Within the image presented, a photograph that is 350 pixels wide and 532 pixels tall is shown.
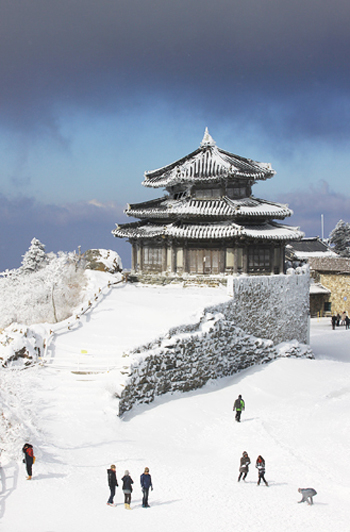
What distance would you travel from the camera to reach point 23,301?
86.2 ft

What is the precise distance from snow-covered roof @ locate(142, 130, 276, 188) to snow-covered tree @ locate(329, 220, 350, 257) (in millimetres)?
32936

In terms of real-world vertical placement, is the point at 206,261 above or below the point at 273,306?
above

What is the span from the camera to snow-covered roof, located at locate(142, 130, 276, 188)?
83.7ft

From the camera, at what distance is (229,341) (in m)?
21.4

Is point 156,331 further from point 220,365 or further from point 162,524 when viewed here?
point 162,524

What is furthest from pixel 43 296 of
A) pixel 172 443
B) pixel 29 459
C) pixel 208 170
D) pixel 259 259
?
pixel 29 459

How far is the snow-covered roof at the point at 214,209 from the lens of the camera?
986 inches

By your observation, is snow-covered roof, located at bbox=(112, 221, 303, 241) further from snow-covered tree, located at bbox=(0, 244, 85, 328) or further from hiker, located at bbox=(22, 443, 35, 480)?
hiker, located at bbox=(22, 443, 35, 480)

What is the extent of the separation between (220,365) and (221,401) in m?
2.97

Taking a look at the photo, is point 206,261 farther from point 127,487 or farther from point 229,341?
point 127,487

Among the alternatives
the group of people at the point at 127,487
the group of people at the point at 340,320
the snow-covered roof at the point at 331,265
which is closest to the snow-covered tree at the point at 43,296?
the group of people at the point at 127,487

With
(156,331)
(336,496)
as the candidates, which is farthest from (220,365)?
(336,496)

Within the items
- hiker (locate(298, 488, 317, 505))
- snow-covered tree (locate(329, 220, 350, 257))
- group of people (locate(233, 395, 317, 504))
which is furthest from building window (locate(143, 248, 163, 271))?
snow-covered tree (locate(329, 220, 350, 257))

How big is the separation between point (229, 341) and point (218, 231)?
6.96m
